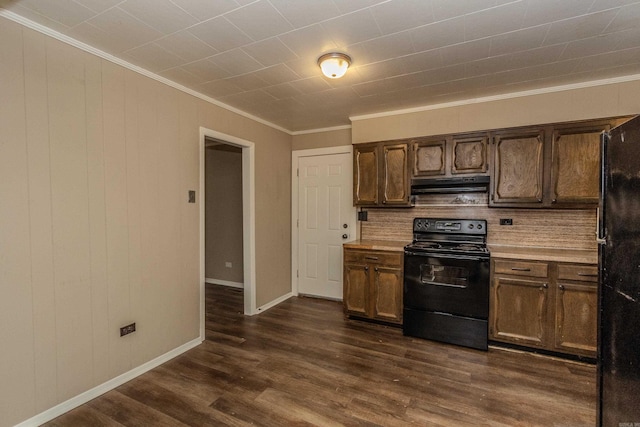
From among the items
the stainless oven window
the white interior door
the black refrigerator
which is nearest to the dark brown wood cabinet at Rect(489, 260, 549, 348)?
the stainless oven window

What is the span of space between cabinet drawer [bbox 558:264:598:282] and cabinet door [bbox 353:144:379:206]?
1914 millimetres

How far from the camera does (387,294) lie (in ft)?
11.1

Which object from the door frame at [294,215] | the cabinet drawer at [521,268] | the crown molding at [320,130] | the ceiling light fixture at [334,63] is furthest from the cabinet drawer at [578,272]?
the door frame at [294,215]

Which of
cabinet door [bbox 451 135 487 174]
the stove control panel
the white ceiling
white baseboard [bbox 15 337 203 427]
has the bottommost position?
white baseboard [bbox 15 337 203 427]

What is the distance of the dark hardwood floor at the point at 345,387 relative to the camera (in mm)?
1970

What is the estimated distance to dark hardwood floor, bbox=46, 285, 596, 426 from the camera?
6.46 ft

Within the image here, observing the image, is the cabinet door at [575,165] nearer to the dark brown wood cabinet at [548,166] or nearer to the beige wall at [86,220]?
the dark brown wood cabinet at [548,166]

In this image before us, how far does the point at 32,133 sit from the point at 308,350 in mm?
2711

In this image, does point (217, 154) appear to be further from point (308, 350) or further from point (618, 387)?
point (618, 387)

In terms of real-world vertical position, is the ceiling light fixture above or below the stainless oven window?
above

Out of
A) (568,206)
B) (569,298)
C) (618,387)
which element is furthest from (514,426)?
(568,206)

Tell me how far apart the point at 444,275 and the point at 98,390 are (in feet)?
10.3

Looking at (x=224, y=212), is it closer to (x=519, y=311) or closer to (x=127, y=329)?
(x=127, y=329)

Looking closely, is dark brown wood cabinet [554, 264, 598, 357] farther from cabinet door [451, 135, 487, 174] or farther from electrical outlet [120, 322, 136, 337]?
electrical outlet [120, 322, 136, 337]
